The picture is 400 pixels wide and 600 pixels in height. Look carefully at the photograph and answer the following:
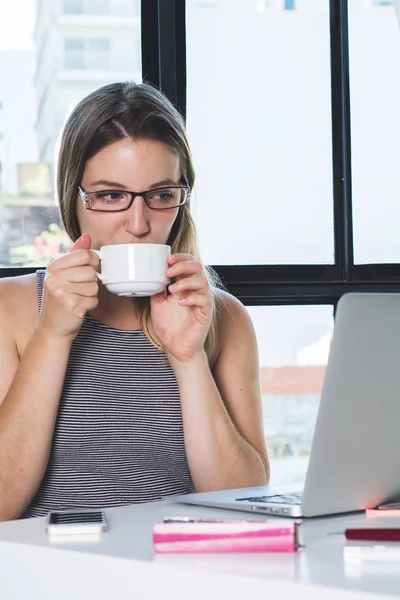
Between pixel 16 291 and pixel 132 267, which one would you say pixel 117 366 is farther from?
pixel 132 267

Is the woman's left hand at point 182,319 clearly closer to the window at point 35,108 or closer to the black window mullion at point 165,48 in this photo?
the window at point 35,108

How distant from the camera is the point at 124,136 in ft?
5.40

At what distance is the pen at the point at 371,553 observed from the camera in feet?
2.70

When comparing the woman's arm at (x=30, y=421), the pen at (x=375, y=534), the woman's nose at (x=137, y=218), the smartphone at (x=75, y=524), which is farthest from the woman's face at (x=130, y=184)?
the pen at (x=375, y=534)

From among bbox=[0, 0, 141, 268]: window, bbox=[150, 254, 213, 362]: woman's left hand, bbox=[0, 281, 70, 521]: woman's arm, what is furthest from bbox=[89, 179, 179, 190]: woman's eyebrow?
bbox=[0, 0, 141, 268]: window

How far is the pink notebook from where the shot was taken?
861 millimetres

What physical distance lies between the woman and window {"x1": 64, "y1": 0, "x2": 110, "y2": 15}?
1.83ft

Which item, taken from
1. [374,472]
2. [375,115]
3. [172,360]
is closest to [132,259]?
[172,360]

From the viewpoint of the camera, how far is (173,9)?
223 cm

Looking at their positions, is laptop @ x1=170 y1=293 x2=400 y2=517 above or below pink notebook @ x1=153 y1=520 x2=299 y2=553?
above

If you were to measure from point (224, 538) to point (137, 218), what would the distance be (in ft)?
2.65

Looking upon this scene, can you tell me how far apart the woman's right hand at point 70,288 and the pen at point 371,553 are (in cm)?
66

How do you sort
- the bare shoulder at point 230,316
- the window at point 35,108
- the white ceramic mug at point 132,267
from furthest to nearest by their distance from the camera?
the window at point 35,108, the bare shoulder at point 230,316, the white ceramic mug at point 132,267

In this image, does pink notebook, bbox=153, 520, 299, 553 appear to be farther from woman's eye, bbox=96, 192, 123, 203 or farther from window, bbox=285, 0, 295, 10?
window, bbox=285, 0, 295, 10
